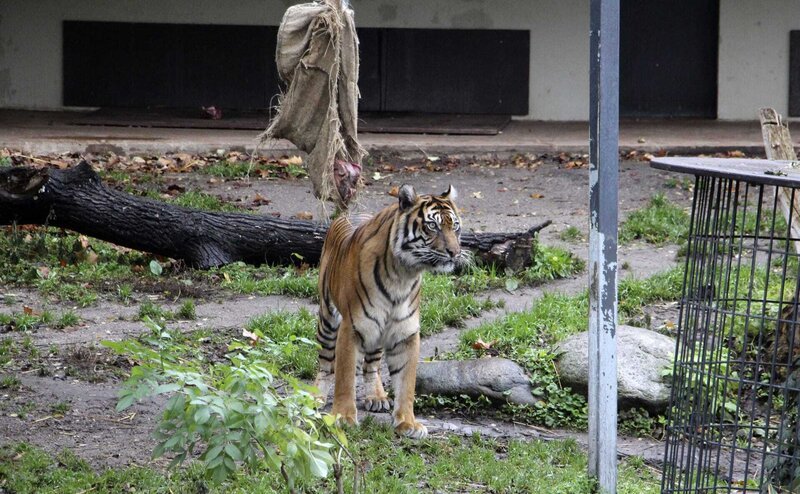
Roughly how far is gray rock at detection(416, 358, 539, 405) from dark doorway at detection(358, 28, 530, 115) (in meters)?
11.4

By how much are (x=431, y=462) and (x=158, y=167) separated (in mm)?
8805

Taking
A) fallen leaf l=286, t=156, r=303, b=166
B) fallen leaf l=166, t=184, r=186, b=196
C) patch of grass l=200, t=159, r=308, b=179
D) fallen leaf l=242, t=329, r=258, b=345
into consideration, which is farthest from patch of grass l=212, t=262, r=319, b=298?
fallen leaf l=286, t=156, r=303, b=166

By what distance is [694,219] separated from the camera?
470 centimetres

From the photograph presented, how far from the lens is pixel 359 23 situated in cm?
1783

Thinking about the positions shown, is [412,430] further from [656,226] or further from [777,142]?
[656,226]

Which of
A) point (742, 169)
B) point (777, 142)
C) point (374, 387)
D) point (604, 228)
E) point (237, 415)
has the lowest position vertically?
point (374, 387)

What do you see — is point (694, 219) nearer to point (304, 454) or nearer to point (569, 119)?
point (304, 454)

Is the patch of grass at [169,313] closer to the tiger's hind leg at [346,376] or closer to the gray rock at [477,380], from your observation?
the gray rock at [477,380]

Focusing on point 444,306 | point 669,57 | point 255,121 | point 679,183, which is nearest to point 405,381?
point 444,306

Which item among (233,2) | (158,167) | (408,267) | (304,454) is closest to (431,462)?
(408,267)

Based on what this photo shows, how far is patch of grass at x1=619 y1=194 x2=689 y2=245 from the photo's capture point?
10883 mm

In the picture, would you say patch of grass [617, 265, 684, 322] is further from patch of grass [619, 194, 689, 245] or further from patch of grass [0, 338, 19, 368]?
patch of grass [0, 338, 19, 368]

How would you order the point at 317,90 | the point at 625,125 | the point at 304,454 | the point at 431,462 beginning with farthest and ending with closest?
the point at 625,125 → the point at 317,90 → the point at 431,462 → the point at 304,454

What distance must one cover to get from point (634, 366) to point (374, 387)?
160 centimetres
